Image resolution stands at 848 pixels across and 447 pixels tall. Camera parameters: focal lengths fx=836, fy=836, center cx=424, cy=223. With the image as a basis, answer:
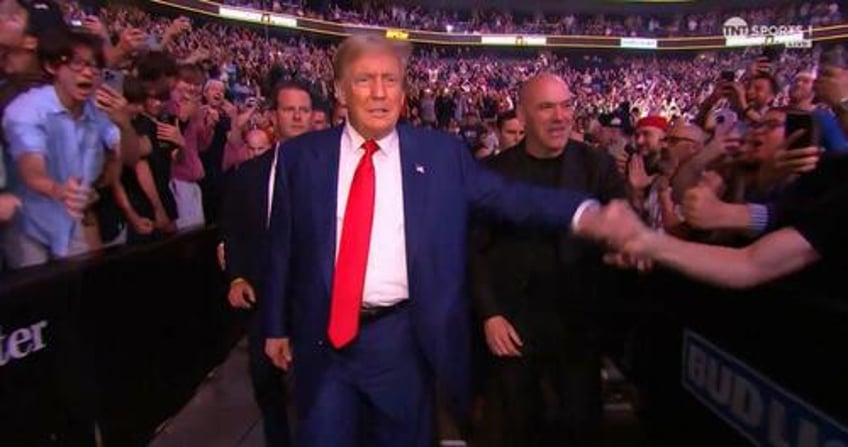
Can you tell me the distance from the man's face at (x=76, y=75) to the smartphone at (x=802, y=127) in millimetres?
3185

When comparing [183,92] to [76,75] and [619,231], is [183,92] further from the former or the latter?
[619,231]

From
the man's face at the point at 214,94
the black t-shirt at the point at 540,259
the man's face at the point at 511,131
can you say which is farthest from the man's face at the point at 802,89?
the man's face at the point at 214,94

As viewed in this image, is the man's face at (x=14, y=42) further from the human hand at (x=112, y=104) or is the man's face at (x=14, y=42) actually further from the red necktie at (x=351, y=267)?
the red necktie at (x=351, y=267)

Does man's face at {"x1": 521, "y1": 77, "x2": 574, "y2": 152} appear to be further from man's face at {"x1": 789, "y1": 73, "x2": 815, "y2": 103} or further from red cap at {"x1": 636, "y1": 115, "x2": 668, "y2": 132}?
red cap at {"x1": 636, "y1": 115, "x2": 668, "y2": 132}

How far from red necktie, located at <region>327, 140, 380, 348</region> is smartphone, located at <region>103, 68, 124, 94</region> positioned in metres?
3.43

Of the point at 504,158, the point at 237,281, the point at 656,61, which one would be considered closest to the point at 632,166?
the point at 504,158

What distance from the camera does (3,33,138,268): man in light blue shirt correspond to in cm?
387

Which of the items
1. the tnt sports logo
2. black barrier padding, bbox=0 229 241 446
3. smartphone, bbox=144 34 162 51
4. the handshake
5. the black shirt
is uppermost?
the tnt sports logo

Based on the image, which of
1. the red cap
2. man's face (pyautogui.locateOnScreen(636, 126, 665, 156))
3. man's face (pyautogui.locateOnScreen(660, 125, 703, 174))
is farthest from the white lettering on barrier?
the red cap

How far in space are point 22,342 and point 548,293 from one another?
82.0 inches

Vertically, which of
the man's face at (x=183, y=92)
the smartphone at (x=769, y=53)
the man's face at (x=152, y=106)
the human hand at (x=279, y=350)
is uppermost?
the smartphone at (x=769, y=53)

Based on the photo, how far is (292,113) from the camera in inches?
153

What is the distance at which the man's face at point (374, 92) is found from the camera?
2.66m

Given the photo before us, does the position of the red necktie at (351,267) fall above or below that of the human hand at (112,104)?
below
